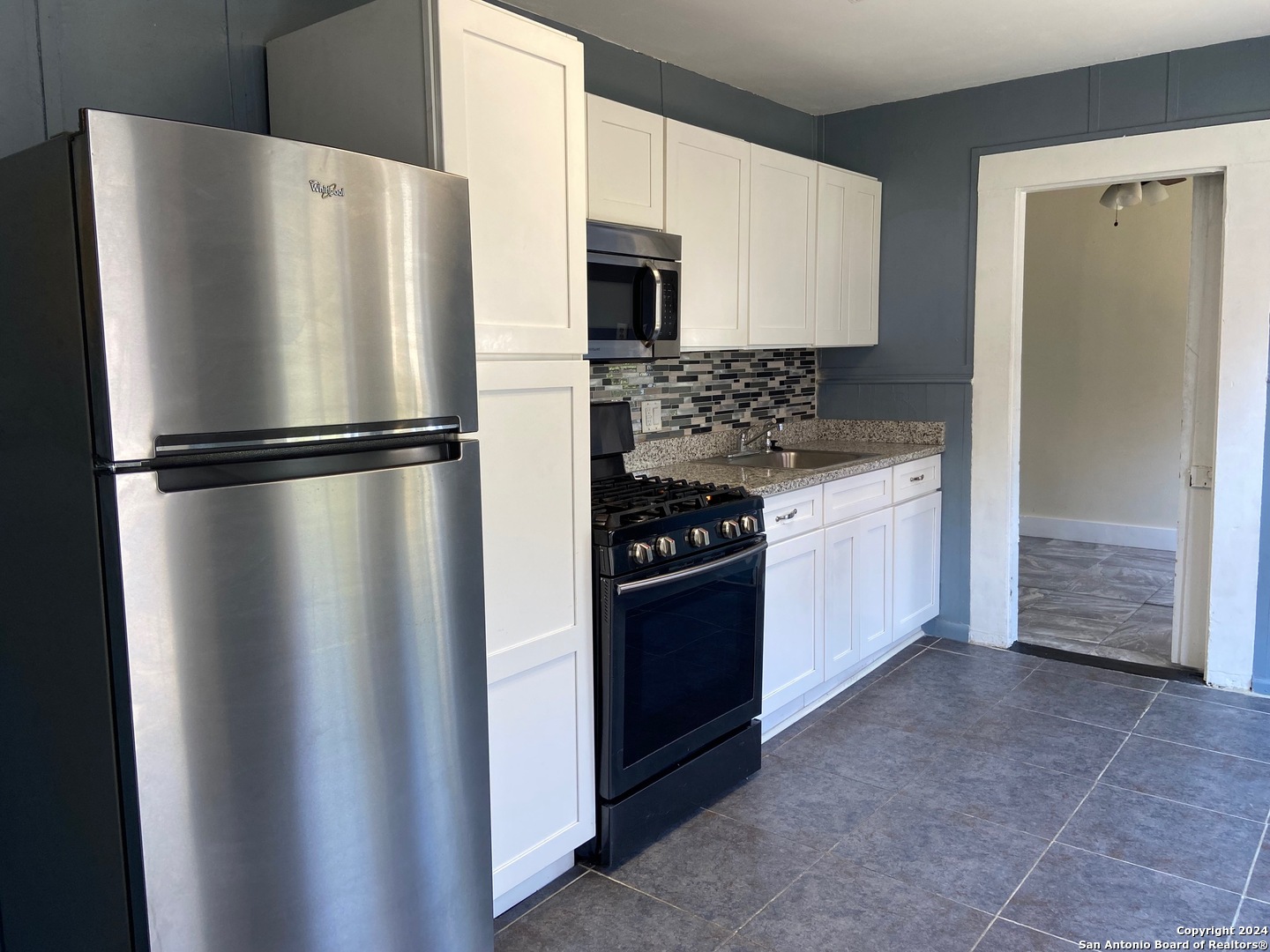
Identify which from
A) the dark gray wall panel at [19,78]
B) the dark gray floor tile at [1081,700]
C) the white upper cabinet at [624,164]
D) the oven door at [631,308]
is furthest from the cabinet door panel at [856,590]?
the dark gray wall panel at [19,78]

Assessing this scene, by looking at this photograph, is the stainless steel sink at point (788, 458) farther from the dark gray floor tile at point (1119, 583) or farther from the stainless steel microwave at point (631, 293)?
the dark gray floor tile at point (1119, 583)

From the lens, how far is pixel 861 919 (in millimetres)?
2268

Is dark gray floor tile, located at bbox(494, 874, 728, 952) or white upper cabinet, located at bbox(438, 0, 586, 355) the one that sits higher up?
white upper cabinet, located at bbox(438, 0, 586, 355)

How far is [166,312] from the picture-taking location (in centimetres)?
131

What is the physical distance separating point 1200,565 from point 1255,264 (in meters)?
1.24

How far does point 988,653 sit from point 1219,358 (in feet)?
5.12

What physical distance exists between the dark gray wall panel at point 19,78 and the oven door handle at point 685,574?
1602mm

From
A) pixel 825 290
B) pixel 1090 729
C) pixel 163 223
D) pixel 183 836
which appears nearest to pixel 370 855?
pixel 183 836

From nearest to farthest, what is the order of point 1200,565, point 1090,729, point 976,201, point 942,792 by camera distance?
point 942,792
point 1090,729
point 1200,565
point 976,201

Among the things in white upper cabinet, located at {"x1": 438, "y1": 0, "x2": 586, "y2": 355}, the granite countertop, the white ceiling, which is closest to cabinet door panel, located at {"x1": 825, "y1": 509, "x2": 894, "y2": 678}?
the granite countertop

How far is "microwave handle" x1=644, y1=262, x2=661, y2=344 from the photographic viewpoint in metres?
2.83

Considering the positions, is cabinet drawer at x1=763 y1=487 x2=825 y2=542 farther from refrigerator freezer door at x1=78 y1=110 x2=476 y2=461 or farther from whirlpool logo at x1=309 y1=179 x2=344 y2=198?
whirlpool logo at x1=309 y1=179 x2=344 y2=198

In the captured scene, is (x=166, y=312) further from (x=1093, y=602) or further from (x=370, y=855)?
(x=1093, y=602)

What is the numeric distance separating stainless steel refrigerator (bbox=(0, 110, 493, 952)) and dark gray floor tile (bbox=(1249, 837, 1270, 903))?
2.06m
